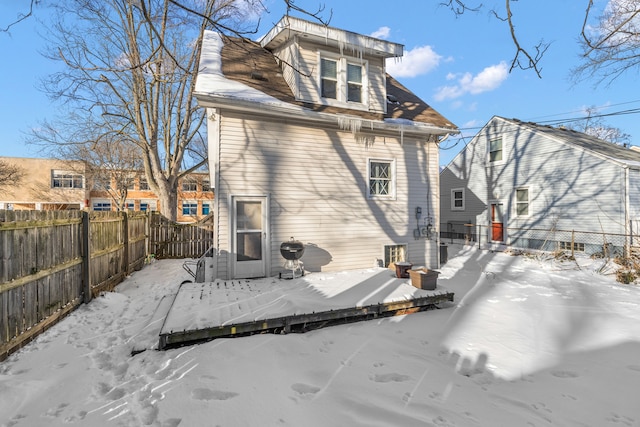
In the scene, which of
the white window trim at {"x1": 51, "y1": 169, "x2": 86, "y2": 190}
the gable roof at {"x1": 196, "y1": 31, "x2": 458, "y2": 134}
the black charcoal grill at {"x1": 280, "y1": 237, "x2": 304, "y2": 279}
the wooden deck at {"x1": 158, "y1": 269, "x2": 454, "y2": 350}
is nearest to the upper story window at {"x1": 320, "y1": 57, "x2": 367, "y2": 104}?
the gable roof at {"x1": 196, "y1": 31, "x2": 458, "y2": 134}

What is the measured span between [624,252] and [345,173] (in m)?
10.4

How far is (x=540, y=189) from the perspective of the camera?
13.4 meters

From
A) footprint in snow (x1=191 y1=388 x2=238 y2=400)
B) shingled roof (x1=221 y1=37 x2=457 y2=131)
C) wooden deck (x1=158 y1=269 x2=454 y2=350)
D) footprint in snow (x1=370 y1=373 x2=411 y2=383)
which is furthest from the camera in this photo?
shingled roof (x1=221 y1=37 x2=457 y2=131)

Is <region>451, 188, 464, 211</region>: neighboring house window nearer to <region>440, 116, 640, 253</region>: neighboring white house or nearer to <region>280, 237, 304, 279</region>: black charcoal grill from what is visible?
<region>440, 116, 640, 253</region>: neighboring white house

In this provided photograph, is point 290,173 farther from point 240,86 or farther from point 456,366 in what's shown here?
point 456,366

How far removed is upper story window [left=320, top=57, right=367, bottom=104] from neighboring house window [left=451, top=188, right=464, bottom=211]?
461 inches

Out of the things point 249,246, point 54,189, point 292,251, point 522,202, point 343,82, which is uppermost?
point 343,82

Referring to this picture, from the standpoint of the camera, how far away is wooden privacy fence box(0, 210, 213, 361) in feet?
11.3

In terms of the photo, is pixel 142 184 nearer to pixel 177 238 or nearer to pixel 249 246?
pixel 177 238

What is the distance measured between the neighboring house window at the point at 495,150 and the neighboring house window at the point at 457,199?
8.09 ft

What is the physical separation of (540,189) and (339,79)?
1133cm

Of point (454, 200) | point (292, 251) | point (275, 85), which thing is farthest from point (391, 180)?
point (454, 200)

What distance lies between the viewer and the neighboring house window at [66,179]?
1130 inches

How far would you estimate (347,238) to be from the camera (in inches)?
307
